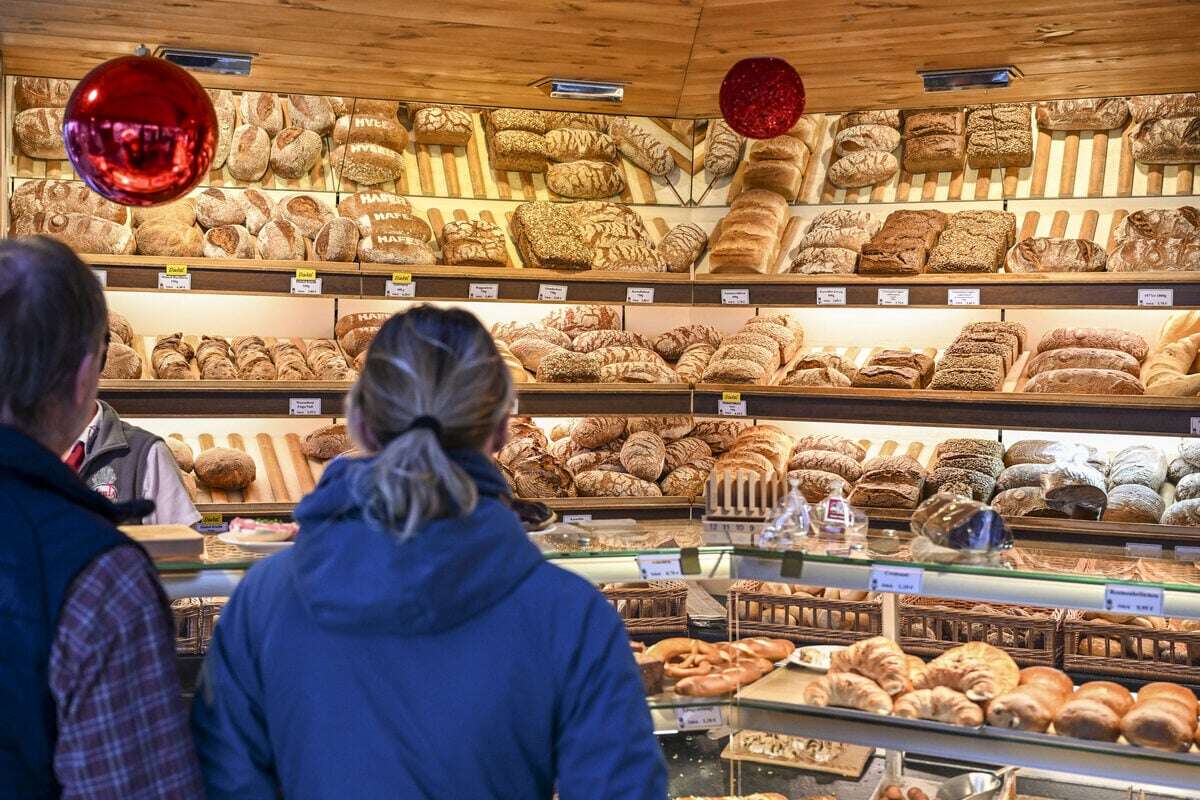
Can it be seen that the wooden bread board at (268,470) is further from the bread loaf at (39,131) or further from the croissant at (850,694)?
the croissant at (850,694)

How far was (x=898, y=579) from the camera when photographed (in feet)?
7.76

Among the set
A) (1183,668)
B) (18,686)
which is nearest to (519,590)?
(18,686)

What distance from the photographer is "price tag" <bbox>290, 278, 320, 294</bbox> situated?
4.77 metres

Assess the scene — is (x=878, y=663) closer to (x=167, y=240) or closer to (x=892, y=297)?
(x=892, y=297)

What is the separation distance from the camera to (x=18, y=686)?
4.18 feet

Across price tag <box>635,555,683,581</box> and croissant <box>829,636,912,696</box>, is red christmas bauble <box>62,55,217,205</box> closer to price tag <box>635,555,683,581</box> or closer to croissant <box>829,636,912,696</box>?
price tag <box>635,555,683,581</box>

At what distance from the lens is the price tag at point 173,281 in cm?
462

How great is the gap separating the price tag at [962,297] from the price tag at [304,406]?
249 centimetres

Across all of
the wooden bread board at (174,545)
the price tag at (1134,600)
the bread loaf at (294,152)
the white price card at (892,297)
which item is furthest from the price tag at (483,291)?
the price tag at (1134,600)

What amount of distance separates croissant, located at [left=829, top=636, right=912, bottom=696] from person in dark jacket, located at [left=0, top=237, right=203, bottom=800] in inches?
62.6

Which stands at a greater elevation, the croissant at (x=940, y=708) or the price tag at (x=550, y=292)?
the price tag at (x=550, y=292)

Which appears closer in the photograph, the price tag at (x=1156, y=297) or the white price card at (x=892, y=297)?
the price tag at (x=1156, y=297)

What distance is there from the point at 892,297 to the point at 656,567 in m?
2.79

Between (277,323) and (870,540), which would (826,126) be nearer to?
(277,323)
